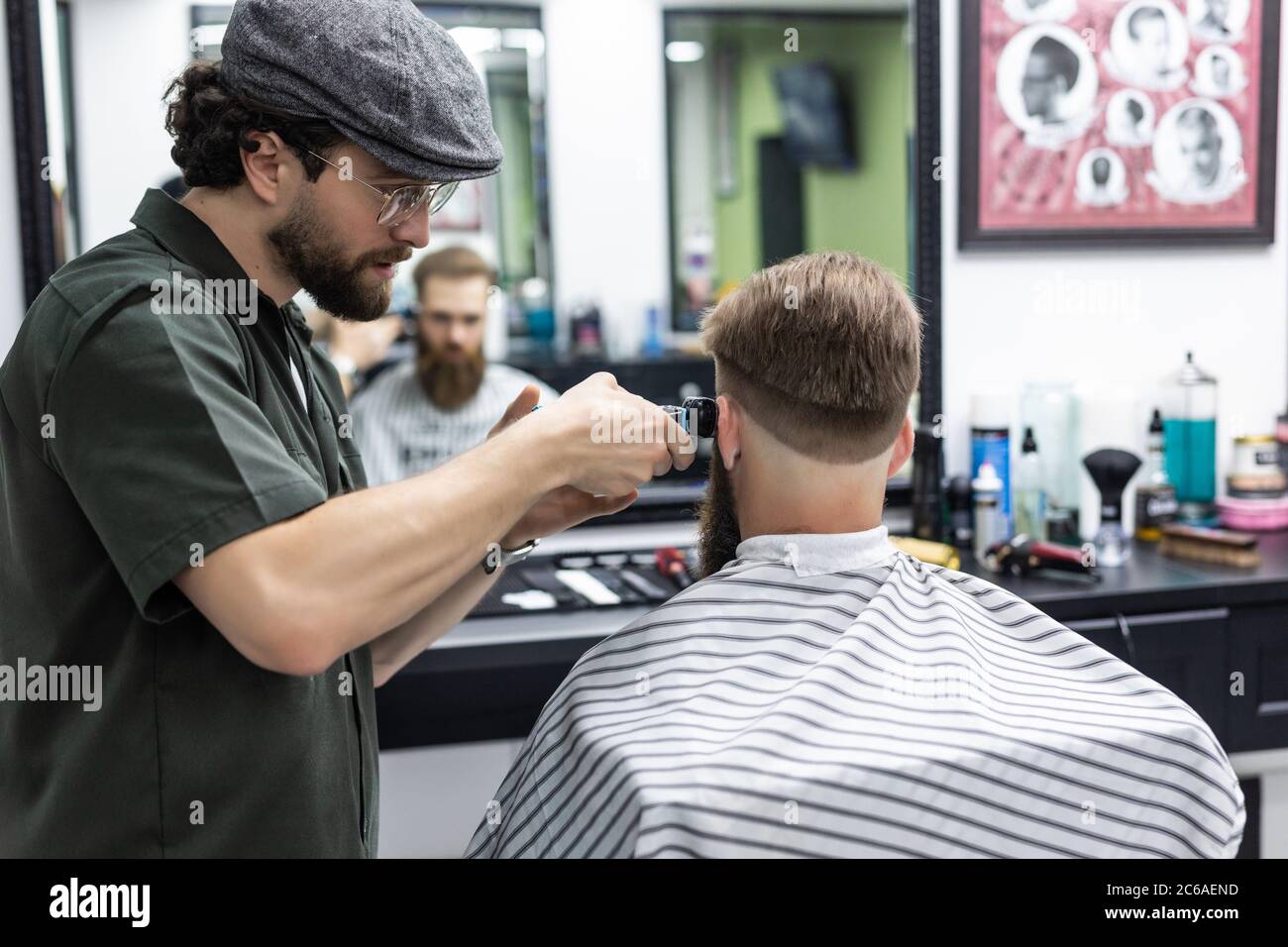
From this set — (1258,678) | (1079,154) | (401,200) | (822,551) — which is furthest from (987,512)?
(401,200)

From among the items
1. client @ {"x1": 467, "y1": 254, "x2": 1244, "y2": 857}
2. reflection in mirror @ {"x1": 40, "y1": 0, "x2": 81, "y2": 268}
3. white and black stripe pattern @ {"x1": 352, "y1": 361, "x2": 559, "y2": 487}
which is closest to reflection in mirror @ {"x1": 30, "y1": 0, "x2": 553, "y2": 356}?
reflection in mirror @ {"x1": 40, "y1": 0, "x2": 81, "y2": 268}

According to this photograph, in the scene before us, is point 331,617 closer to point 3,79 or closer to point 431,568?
point 431,568

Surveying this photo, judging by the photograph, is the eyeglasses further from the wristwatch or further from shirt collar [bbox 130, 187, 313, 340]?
the wristwatch

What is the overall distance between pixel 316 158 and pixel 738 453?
26.0 inches

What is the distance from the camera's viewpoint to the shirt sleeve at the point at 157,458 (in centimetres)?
115

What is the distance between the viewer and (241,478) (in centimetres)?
117

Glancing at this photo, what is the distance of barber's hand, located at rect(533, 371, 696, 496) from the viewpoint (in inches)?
53.4

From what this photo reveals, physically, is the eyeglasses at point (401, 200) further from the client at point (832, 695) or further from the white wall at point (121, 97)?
the white wall at point (121, 97)

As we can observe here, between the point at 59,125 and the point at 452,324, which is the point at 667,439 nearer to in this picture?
the point at 452,324

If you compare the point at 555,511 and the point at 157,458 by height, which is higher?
the point at 157,458

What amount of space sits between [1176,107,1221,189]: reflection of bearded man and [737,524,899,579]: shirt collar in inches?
76.7

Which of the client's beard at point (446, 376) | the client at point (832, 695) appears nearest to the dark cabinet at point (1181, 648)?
the client at point (832, 695)

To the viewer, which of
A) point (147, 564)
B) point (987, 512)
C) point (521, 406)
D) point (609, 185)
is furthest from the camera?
point (609, 185)

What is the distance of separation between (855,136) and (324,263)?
6.06ft
